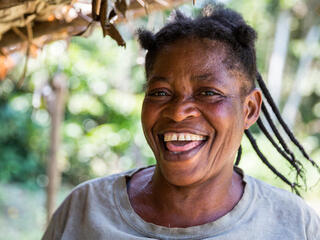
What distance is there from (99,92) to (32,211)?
2635 mm

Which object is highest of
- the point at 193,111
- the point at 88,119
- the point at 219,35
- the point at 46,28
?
the point at 46,28

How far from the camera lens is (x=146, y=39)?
75.4 inches

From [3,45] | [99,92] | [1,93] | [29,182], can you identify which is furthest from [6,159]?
[3,45]

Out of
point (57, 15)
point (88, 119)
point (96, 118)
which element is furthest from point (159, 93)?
point (88, 119)

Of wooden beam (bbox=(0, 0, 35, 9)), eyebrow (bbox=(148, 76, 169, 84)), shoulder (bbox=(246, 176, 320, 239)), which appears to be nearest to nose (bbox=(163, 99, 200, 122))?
eyebrow (bbox=(148, 76, 169, 84))

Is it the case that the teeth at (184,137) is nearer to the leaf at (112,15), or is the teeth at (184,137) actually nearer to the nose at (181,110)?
the nose at (181,110)

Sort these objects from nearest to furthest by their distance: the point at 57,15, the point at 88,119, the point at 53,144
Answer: the point at 57,15 < the point at 53,144 < the point at 88,119

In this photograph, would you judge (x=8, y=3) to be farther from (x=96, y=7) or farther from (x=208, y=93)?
(x=208, y=93)

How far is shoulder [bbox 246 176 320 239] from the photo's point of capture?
1.76 m

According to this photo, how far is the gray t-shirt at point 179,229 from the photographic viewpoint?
1.72 m

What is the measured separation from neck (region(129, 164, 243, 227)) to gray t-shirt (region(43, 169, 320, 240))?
3 centimetres

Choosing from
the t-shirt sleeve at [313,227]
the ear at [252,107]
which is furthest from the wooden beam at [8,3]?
the t-shirt sleeve at [313,227]

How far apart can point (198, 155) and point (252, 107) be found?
351mm

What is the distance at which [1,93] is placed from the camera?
10062 millimetres
